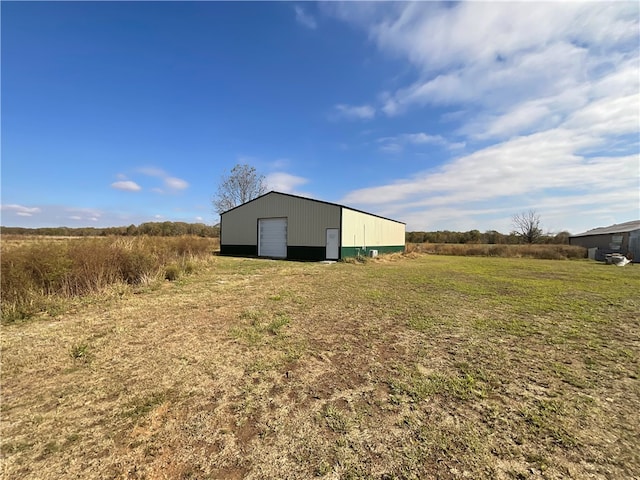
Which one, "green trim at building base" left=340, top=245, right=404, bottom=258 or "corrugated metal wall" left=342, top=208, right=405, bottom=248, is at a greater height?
"corrugated metal wall" left=342, top=208, right=405, bottom=248

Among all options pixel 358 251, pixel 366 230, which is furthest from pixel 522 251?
pixel 358 251

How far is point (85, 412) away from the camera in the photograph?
2.76 m

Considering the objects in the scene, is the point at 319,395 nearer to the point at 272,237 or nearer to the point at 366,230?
the point at 272,237

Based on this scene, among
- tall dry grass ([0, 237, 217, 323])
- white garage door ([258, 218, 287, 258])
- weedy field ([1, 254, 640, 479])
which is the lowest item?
weedy field ([1, 254, 640, 479])

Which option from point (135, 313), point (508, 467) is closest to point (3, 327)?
point (135, 313)

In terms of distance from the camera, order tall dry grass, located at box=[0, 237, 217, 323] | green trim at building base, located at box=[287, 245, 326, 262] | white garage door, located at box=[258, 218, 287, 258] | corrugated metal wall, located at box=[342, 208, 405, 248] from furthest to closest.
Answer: white garage door, located at box=[258, 218, 287, 258] < corrugated metal wall, located at box=[342, 208, 405, 248] < green trim at building base, located at box=[287, 245, 326, 262] < tall dry grass, located at box=[0, 237, 217, 323]

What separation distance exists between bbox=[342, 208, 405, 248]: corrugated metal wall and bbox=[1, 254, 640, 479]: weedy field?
13698 millimetres

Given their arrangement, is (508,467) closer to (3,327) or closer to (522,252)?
(3,327)

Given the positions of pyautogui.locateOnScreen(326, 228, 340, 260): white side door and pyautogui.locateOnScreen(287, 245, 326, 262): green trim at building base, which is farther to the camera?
pyautogui.locateOnScreen(287, 245, 326, 262): green trim at building base

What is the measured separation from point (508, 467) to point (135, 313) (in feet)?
21.5

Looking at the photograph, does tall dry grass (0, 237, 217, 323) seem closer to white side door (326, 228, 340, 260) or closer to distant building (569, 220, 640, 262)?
white side door (326, 228, 340, 260)

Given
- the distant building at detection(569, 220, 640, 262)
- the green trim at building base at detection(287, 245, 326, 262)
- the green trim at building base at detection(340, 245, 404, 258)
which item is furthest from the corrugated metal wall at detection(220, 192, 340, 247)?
the distant building at detection(569, 220, 640, 262)

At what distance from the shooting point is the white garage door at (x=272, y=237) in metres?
21.1

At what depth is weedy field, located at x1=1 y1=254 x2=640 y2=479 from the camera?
7.10ft
